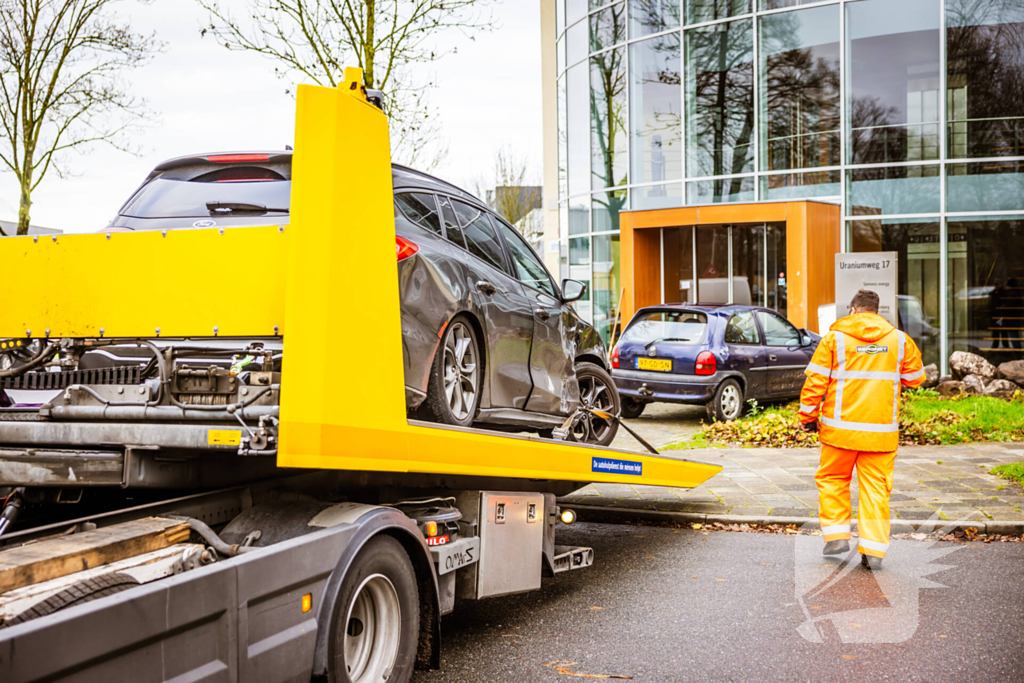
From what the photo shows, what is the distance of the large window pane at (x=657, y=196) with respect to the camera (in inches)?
817

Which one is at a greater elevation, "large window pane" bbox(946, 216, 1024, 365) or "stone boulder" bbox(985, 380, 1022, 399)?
"large window pane" bbox(946, 216, 1024, 365)

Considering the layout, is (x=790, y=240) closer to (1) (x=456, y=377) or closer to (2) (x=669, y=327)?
(2) (x=669, y=327)

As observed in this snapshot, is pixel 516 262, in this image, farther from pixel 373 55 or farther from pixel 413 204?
pixel 373 55

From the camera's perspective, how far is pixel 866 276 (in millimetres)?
13320

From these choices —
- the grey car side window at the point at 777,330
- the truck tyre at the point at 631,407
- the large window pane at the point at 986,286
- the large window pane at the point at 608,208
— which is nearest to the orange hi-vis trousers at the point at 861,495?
the truck tyre at the point at 631,407

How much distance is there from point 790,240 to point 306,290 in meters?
16.2

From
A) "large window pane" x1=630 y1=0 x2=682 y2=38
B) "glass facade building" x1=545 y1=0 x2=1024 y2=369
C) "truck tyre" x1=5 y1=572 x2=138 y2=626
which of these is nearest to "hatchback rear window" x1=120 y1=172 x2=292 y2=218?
"truck tyre" x1=5 y1=572 x2=138 y2=626

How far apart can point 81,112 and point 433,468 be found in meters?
14.3

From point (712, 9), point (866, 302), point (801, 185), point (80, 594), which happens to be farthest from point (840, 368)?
point (712, 9)

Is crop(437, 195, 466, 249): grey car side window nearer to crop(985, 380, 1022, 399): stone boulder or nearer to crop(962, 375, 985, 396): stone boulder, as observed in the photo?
crop(985, 380, 1022, 399): stone boulder

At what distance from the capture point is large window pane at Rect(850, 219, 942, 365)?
17609mm

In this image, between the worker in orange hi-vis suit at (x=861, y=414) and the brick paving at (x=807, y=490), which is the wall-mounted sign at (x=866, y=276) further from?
the worker in orange hi-vis suit at (x=861, y=414)

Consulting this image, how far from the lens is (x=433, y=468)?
12.7 feet

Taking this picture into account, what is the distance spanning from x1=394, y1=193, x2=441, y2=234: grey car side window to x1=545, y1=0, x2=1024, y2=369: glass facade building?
48.2ft
